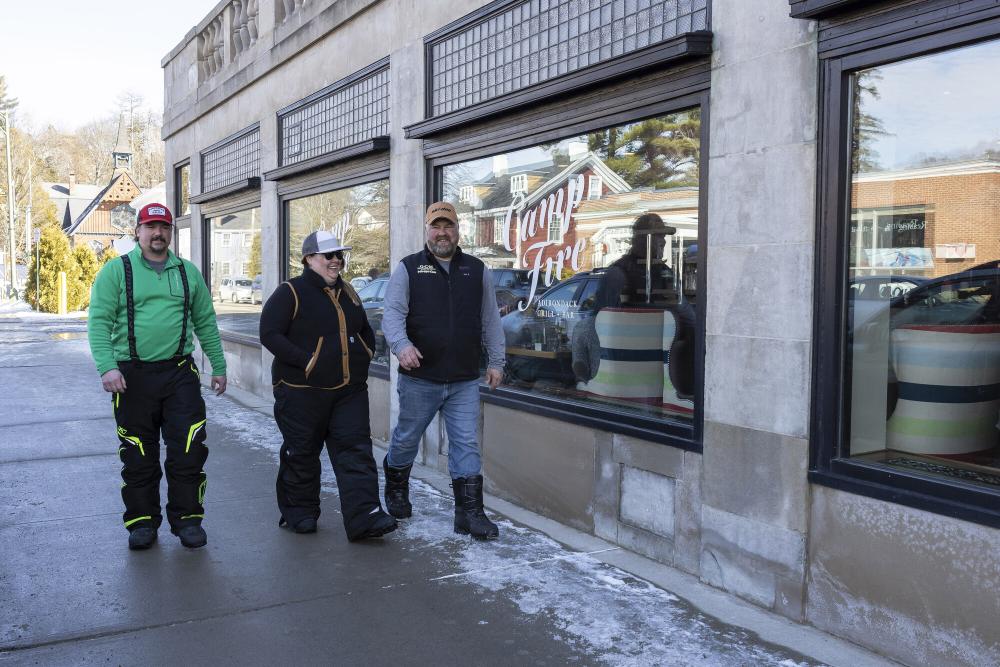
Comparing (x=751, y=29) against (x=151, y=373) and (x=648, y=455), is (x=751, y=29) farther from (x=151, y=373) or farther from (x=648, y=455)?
(x=151, y=373)

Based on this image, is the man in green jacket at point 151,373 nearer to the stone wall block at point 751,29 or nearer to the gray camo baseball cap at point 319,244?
the gray camo baseball cap at point 319,244

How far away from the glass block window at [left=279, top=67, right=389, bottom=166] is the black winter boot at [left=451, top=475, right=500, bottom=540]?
386 centimetres

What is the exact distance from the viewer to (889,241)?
13.2 feet

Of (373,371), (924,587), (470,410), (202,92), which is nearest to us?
(924,587)

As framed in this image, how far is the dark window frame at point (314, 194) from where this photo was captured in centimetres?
838

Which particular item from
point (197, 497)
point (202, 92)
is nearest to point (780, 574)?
point (197, 497)

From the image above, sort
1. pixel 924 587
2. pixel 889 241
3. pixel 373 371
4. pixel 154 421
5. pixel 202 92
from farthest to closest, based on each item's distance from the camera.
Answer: pixel 202 92, pixel 373 371, pixel 154 421, pixel 889 241, pixel 924 587

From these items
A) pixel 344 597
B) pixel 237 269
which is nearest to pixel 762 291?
pixel 344 597

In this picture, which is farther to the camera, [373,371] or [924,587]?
[373,371]

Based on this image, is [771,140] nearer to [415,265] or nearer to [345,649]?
[415,265]

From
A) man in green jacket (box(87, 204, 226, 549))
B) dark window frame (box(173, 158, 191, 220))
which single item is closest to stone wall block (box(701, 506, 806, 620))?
man in green jacket (box(87, 204, 226, 549))

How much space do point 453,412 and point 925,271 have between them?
266 centimetres

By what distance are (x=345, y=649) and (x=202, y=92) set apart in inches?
460

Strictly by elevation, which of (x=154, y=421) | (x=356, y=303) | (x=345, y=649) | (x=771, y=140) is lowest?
(x=345, y=649)
